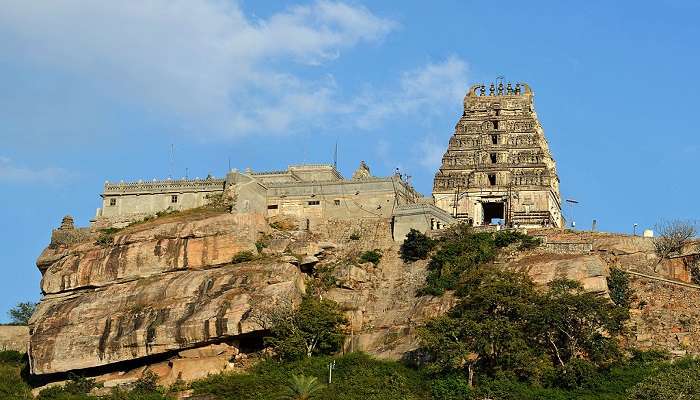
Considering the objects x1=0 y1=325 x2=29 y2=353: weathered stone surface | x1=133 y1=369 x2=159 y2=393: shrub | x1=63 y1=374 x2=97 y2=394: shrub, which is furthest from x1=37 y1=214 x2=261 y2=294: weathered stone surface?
x1=133 y1=369 x2=159 y2=393: shrub

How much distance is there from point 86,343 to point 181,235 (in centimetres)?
875

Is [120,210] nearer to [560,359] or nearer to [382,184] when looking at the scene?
[382,184]

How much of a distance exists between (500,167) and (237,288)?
2342 cm

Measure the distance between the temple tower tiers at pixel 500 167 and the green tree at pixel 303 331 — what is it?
1754 cm

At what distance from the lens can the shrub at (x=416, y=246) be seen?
85.9 metres

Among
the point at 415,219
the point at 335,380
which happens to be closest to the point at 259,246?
the point at 415,219

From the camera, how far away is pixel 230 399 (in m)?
76.2

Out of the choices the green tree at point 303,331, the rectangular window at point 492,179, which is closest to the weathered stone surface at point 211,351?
the green tree at point 303,331

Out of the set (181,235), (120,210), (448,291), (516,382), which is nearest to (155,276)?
(181,235)

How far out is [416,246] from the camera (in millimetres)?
86062

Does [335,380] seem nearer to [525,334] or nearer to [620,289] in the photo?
[525,334]

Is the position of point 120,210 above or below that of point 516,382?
above

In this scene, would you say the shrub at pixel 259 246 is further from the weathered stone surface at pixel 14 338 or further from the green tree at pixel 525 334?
the weathered stone surface at pixel 14 338

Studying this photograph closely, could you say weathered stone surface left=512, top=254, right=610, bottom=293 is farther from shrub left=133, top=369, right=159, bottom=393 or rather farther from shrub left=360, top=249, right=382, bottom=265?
shrub left=133, top=369, right=159, bottom=393
